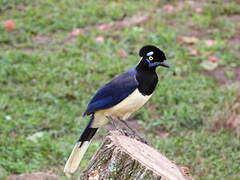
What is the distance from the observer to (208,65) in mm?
9016

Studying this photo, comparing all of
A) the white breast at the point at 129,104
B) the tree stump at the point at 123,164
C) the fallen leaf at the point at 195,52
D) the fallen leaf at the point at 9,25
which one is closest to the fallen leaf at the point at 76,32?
the fallen leaf at the point at 9,25

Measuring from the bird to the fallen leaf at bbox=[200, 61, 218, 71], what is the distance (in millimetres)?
3965

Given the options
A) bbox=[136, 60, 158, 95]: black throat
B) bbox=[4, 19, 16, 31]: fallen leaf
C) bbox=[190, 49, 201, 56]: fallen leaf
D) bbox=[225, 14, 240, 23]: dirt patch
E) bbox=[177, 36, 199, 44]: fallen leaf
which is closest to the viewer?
bbox=[136, 60, 158, 95]: black throat

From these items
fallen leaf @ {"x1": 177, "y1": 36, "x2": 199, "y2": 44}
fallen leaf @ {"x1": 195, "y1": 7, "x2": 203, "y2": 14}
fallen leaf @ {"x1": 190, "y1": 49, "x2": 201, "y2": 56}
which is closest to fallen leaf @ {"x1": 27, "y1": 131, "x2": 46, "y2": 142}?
fallen leaf @ {"x1": 190, "y1": 49, "x2": 201, "y2": 56}

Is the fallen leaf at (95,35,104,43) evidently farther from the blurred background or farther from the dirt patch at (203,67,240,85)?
the dirt patch at (203,67,240,85)

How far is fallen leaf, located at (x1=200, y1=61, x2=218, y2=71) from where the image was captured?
29.4 feet

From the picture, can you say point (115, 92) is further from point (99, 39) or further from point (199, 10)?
point (199, 10)

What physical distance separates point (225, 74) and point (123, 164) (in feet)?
17.1

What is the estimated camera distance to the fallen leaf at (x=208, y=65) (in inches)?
353

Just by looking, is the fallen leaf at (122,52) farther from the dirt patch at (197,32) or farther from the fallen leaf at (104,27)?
the dirt patch at (197,32)

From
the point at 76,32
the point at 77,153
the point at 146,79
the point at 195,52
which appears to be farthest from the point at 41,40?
the point at 146,79

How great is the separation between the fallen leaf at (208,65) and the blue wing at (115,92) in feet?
13.2

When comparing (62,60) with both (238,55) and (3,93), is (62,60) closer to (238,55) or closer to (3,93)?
(3,93)

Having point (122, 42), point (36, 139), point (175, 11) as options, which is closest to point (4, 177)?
point (36, 139)
